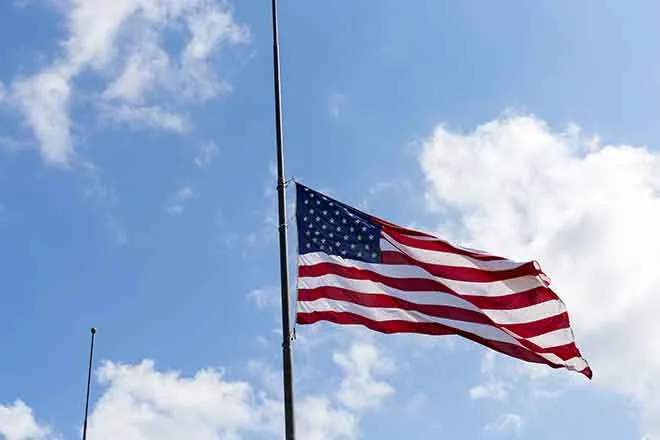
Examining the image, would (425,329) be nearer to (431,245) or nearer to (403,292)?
(403,292)

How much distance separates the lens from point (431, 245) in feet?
68.1

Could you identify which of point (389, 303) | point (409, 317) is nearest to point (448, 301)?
point (409, 317)

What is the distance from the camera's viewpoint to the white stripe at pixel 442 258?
2053 centimetres

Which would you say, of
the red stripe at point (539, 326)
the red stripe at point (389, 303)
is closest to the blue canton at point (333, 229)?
the red stripe at point (389, 303)

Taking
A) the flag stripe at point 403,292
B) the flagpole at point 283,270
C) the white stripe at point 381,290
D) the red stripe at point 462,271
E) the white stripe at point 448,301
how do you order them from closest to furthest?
the flagpole at point 283,270, the white stripe at point 381,290, the flag stripe at point 403,292, the white stripe at point 448,301, the red stripe at point 462,271

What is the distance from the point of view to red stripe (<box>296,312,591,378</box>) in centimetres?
1934

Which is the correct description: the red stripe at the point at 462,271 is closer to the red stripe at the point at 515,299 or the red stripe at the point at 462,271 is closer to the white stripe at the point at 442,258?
the white stripe at the point at 442,258

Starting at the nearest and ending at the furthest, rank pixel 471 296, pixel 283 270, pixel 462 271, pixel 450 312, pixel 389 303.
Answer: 1. pixel 283 270
2. pixel 389 303
3. pixel 450 312
4. pixel 471 296
5. pixel 462 271

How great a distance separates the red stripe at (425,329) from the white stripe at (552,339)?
295mm

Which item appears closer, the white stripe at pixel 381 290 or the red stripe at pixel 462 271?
the white stripe at pixel 381 290

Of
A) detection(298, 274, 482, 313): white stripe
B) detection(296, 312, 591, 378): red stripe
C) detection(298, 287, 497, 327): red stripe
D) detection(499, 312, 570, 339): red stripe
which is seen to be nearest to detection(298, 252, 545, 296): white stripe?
detection(298, 274, 482, 313): white stripe

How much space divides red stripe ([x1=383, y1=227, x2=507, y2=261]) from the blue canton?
1.23ft

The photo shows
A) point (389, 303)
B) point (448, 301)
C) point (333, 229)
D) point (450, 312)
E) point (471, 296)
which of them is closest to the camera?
point (389, 303)

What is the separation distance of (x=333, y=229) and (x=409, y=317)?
2423mm
